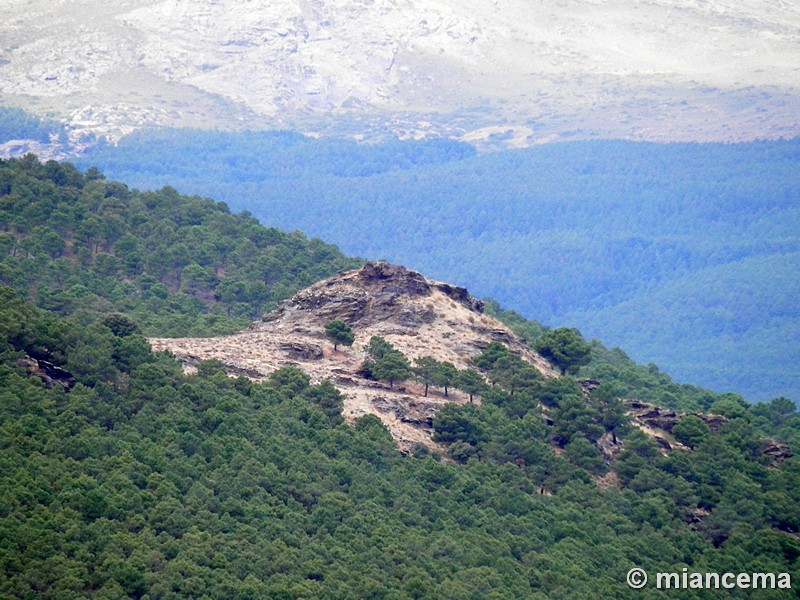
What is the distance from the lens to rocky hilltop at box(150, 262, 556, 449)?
96562mm

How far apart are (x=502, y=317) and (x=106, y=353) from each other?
189 ft

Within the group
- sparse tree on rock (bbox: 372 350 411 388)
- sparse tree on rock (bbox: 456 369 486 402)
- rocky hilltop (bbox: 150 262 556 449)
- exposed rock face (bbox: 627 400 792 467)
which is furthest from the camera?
exposed rock face (bbox: 627 400 792 467)

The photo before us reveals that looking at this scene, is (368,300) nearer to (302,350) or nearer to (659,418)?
(302,350)

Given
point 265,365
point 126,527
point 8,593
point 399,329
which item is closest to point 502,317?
point 399,329

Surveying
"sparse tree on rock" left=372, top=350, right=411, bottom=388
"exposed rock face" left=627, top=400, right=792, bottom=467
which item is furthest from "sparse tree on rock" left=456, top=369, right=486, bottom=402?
"exposed rock face" left=627, top=400, right=792, bottom=467

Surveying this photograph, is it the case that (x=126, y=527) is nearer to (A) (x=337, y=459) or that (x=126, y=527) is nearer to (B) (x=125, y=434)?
(B) (x=125, y=434)

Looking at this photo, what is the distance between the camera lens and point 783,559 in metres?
90.4

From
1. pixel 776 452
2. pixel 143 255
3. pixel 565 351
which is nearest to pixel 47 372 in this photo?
pixel 565 351

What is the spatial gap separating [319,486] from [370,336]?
60.4 ft

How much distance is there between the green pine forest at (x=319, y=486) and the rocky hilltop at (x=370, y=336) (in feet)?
6.24

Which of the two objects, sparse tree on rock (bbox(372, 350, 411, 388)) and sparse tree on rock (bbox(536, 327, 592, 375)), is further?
sparse tree on rock (bbox(536, 327, 592, 375))

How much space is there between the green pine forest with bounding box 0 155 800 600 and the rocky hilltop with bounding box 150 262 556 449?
6.24 feet

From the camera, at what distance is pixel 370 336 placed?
103 m

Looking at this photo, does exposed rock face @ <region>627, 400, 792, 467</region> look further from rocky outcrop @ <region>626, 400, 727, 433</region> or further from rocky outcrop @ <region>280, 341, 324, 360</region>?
rocky outcrop @ <region>280, 341, 324, 360</region>
